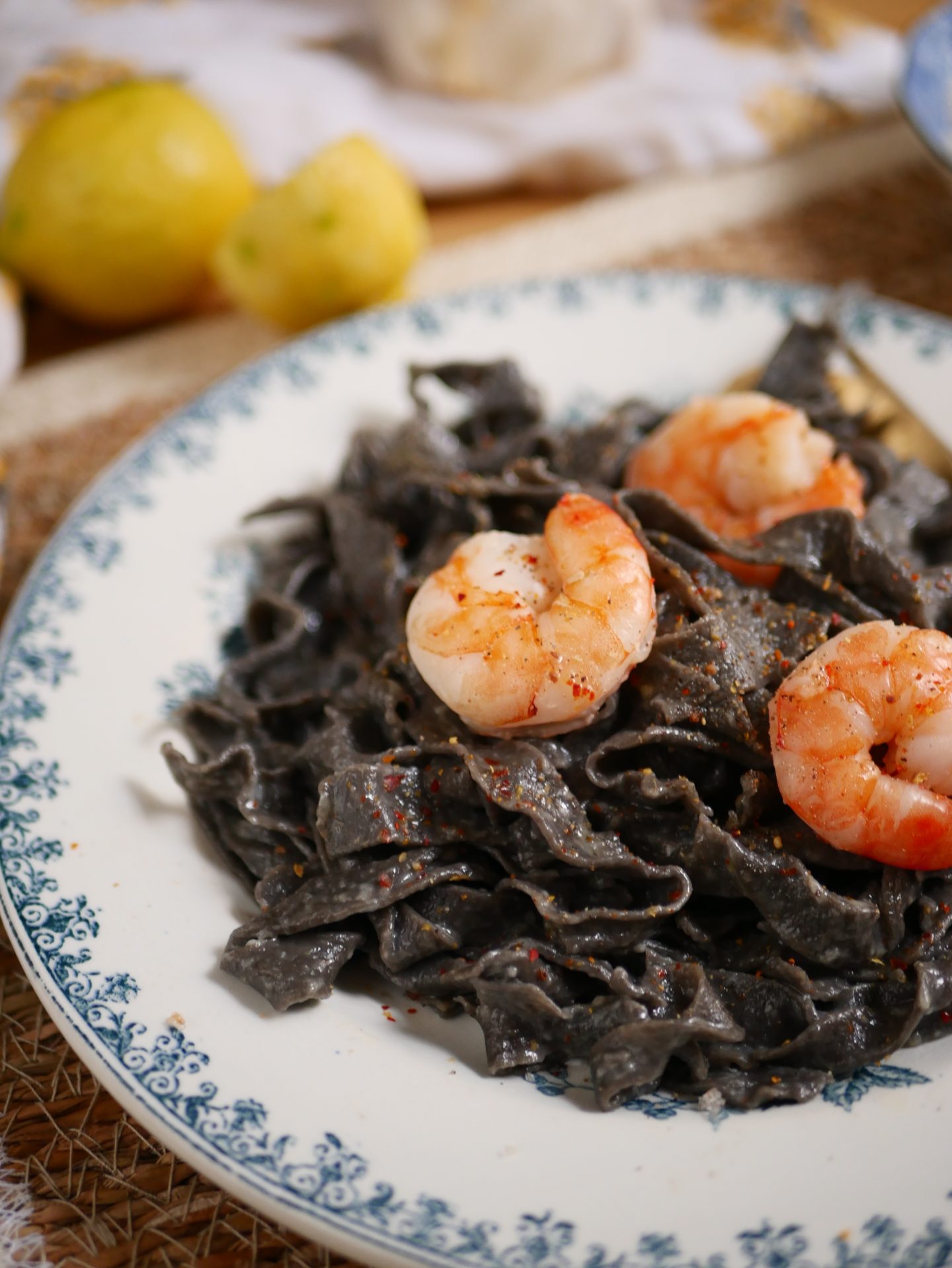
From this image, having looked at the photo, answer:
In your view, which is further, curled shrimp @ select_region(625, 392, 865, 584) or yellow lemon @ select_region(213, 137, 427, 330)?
yellow lemon @ select_region(213, 137, 427, 330)

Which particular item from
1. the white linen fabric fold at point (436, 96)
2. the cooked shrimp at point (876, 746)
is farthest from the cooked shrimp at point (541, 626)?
the white linen fabric fold at point (436, 96)

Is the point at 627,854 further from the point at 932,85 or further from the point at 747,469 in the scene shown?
the point at 932,85

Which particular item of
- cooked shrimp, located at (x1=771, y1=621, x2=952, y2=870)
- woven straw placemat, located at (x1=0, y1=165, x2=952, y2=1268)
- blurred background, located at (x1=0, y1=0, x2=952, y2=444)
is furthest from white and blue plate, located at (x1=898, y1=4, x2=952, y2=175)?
woven straw placemat, located at (x1=0, y1=165, x2=952, y2=1268)

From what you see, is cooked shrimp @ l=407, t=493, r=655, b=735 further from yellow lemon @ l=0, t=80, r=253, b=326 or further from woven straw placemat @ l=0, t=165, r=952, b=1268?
yellow lemon @ l=0, t=80, r=253, b=326

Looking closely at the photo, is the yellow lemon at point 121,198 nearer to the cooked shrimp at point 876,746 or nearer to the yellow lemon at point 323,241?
the yellow lemon at point 323,241

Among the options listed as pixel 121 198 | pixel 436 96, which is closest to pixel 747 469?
pixel 121 198

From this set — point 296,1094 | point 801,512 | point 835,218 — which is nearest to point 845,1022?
point 296,1094
